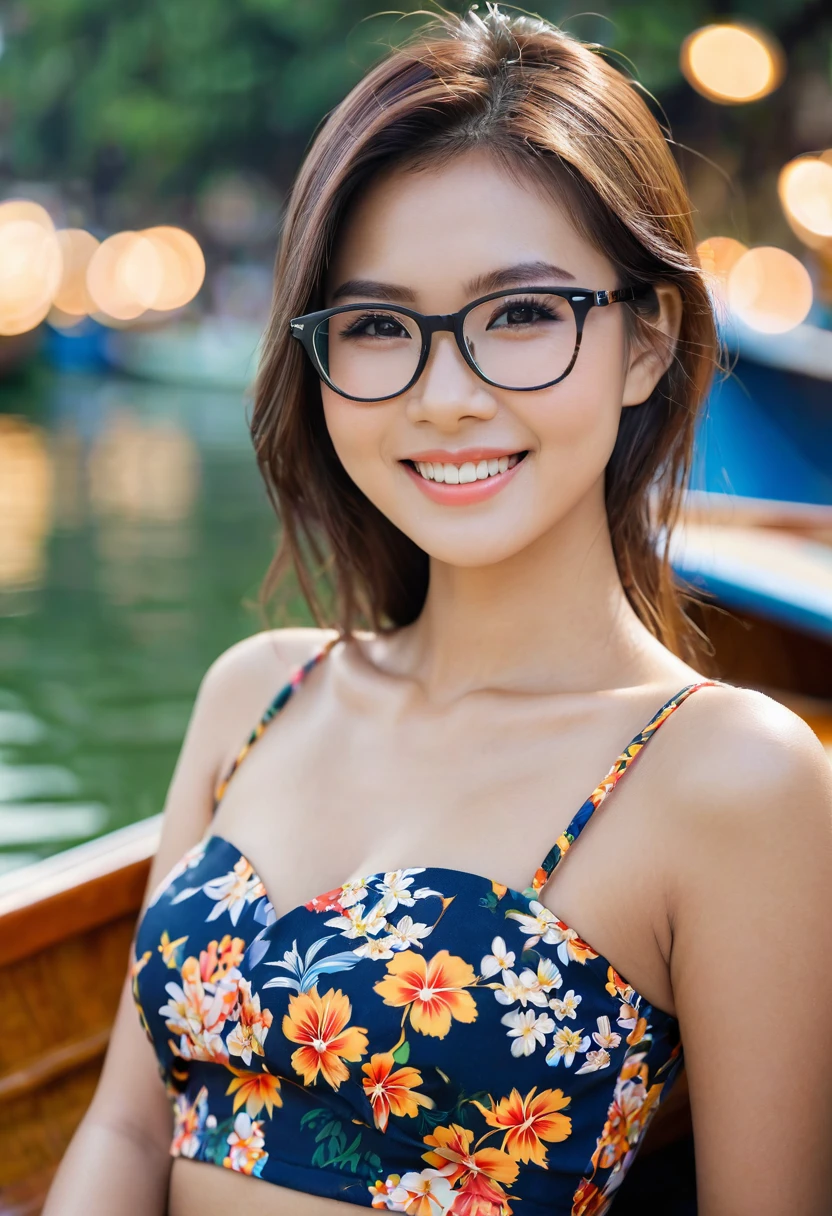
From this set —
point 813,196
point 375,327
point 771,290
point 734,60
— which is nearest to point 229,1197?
point 375,327

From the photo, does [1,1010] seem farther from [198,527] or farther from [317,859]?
[198,527]

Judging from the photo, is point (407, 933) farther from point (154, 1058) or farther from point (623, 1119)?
point (154, 1058)

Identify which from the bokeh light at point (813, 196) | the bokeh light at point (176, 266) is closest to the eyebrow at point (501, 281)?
the bokeh light at point (813, 196)

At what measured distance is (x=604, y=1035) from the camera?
4.29 ft

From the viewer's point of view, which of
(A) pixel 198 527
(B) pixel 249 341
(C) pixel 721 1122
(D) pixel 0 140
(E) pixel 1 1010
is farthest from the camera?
(D) pixel 0 140

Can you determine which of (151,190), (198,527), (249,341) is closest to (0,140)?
(151,190)

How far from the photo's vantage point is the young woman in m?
1.28

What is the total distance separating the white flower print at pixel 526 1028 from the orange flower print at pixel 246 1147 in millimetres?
330

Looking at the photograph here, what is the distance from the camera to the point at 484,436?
4.55ft

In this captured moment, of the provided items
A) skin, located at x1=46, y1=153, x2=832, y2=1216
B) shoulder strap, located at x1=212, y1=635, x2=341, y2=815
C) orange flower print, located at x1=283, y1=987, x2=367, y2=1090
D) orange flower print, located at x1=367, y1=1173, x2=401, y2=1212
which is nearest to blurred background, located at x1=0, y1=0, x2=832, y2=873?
shoulder strap, located at x1=212, y1=635, x2=341, y2=815

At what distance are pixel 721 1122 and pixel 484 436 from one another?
73cm

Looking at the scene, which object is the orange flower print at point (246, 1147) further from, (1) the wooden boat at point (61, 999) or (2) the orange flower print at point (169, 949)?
(1) the wooden boat at point (61, 999)

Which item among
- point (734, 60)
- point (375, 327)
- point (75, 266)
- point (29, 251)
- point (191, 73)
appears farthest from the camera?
point (75, 266)

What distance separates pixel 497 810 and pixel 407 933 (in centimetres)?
18
